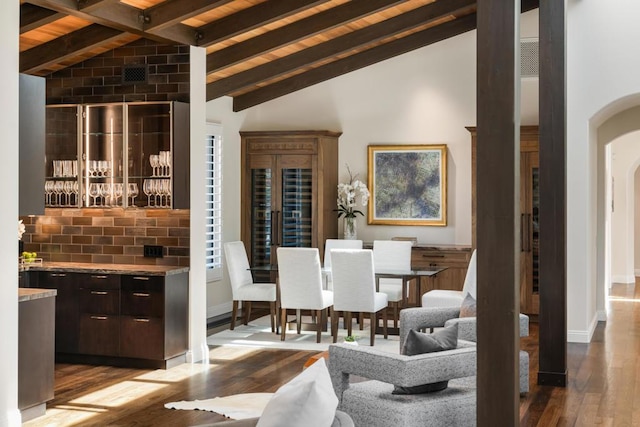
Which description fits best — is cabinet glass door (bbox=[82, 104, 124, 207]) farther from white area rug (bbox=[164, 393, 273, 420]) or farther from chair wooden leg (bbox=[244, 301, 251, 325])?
chair wooden leg (bbox=[244, 301, 251, 325])

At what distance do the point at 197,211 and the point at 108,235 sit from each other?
3.11 ft

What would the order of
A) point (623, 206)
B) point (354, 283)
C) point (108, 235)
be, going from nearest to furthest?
point (108, 235)
point (354, 283)
point (623, 206)

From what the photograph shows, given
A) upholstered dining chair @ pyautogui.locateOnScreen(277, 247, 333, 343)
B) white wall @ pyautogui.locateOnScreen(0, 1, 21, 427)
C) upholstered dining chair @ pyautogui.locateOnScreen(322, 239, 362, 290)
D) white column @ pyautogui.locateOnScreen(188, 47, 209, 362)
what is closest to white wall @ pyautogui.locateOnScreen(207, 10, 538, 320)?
upholstered dining chair @ pyautogui.locateOnScreen(322, 239, 362, 290)

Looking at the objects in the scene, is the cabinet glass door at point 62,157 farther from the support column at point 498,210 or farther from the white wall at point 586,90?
the white wall at point 586,90

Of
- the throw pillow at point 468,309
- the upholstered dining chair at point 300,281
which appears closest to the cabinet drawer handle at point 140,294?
the upholstered dining chair at point 300,281

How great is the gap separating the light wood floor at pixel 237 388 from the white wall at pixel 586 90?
797mm

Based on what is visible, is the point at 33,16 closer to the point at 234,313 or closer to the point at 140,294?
the point at 140,294

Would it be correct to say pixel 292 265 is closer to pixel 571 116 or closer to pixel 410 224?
pixel 410 224

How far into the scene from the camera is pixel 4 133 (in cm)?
562

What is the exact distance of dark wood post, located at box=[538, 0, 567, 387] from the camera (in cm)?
711

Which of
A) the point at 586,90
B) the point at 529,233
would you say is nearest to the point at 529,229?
the point at 529,233

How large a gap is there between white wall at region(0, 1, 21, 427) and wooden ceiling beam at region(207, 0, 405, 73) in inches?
150

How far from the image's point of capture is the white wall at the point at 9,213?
5.59 meters

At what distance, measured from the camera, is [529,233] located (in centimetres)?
1065
